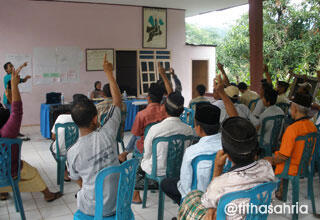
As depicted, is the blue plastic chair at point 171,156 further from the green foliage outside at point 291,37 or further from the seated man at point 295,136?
the green foliage outside at point 291,37

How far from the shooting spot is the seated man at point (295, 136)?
9.34 ft

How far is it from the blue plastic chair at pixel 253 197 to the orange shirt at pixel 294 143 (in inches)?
54.1

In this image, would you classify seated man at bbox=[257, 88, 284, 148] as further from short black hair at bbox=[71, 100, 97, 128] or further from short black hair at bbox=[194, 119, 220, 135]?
short black hair at bbox=[71, 100, 97, 128]

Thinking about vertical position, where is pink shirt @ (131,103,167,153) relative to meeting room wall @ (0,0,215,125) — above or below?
below

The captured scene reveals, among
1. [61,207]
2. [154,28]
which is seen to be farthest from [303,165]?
[154,28]

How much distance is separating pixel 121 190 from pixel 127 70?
846cm

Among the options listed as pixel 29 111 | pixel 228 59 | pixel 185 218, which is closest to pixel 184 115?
pixel 185 218

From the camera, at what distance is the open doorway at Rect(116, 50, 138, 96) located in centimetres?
999

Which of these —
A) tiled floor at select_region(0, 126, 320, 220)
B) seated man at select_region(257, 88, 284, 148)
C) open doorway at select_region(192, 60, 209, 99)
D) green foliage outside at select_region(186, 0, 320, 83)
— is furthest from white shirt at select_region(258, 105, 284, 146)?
open doorway at select_region(192, 60, 209, 99)

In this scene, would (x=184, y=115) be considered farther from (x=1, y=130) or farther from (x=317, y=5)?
(x=317, y=5)

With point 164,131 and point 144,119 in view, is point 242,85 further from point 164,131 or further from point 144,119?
point 164,131

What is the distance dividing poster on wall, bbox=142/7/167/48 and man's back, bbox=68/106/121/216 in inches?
333

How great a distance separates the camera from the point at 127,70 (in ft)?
33.2

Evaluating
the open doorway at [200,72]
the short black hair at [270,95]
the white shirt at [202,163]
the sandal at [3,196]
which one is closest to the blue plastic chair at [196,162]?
the white shirt at [202,163]
